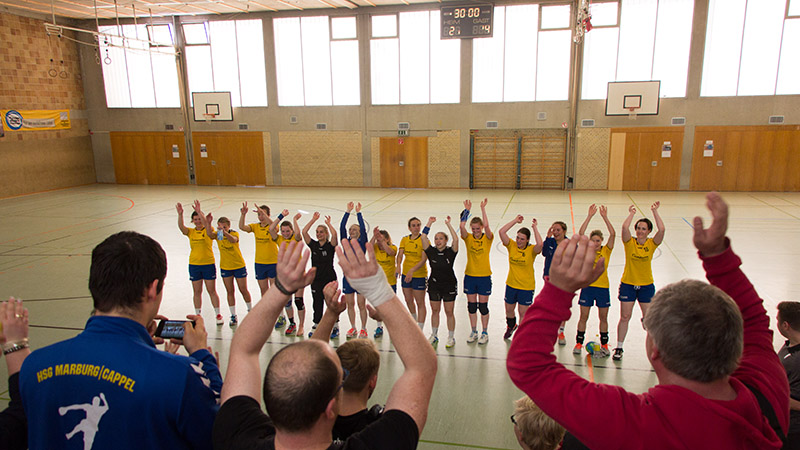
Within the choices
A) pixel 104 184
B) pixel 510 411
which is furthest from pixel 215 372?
pixel 104 184

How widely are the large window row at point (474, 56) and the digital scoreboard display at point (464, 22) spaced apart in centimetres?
194

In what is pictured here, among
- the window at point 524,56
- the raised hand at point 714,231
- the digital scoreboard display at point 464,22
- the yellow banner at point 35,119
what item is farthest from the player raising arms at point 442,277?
the yellow banner at point 35,119

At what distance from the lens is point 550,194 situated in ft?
72.4

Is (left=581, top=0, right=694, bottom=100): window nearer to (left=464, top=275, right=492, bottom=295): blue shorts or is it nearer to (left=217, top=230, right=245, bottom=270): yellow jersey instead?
(left=464, top=275, right=492, bottom=295): blue shorts

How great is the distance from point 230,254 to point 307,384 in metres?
6.91

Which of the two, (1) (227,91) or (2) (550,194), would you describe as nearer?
(2) (550,194)

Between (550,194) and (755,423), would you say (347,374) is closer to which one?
(755,423)

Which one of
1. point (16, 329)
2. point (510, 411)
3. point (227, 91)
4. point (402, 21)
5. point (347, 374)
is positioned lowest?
point (510, 411)

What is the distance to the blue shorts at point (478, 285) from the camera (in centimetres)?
736

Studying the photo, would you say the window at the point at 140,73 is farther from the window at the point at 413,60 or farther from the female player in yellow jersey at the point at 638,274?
the female player in yellow jersey at the point at 638,274

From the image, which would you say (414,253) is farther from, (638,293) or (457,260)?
(457,260)

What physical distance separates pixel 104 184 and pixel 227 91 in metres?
9.88

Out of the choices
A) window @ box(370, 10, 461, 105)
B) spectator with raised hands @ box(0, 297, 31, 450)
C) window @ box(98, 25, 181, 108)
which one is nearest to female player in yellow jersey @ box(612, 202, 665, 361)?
spectator with raised hands @ box(0, 297, 31, 450)

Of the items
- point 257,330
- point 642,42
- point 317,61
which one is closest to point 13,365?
point 257,330
